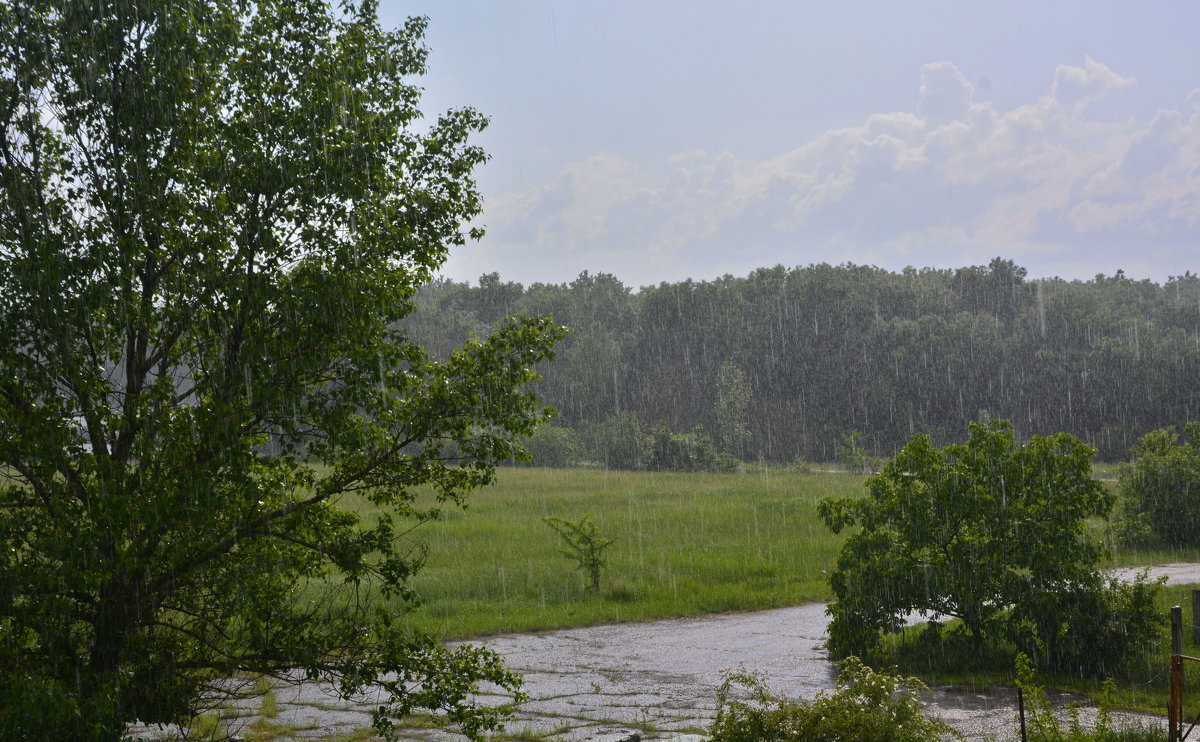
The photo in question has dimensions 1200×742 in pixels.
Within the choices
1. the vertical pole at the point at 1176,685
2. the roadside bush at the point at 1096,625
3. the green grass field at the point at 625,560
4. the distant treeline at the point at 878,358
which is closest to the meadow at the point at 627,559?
the green grass field at the point at 625,560

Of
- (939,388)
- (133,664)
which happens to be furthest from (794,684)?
(939,388)

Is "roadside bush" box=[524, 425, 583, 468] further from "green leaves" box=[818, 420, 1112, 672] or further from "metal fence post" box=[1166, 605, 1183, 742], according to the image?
"metal fence post" box=[1166, 605, 1183, 742]

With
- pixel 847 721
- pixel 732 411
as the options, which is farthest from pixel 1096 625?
pixel 732 411

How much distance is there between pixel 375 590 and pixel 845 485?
2270cm

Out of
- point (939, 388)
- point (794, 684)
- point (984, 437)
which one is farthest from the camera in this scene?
point (939, 388)

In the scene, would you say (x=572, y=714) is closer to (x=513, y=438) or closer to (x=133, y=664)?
(x=513, y=438)

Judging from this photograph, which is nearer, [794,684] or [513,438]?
[513,438]

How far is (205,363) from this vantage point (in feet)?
20.2

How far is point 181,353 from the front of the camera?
640 centimetres

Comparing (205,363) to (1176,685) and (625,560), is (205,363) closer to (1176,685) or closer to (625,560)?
(1176,685)

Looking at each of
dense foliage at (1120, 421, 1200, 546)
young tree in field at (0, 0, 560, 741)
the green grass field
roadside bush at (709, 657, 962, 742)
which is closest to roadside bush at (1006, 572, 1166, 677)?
roadside bush at (709, 657, 962, 742)

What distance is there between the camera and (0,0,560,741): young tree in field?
5.46 m

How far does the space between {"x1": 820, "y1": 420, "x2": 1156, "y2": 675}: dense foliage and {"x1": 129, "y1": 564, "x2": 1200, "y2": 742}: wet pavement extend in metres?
1.02

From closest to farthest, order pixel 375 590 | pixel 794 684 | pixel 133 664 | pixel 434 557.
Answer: pixel 133 664, pixel 794 684, pixel 375 590, pixel 434 557
